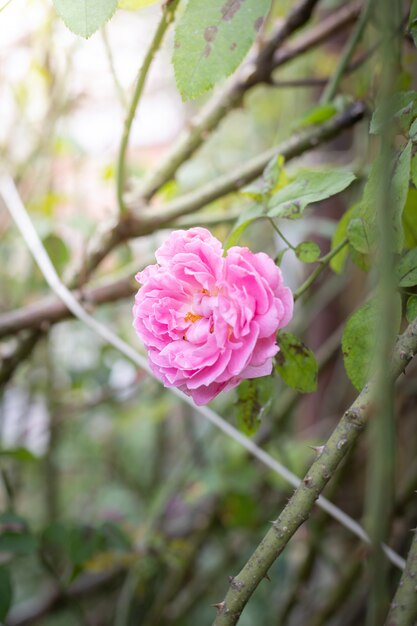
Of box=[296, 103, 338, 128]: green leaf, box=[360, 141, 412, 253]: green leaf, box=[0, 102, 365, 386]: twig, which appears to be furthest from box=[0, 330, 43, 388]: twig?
box=[360, 141, 412, 253]: green leaf

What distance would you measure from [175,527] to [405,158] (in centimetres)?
85

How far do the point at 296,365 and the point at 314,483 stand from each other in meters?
0.10

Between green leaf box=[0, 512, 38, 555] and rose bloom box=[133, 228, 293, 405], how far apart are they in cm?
33

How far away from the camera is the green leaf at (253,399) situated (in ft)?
1.37

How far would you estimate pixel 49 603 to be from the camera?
956mm

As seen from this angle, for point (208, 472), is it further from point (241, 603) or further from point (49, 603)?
point (241, 603)

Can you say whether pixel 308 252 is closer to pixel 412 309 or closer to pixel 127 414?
pixel 412 309

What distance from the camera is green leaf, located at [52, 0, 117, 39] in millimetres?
338

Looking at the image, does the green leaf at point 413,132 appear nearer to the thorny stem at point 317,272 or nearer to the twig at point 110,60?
the thorny stem at point 317,272

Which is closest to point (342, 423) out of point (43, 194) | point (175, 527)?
point (175, 527)

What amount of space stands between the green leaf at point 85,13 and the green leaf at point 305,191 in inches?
5.7

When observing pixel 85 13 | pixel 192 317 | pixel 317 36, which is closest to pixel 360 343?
A: pixel 192 317

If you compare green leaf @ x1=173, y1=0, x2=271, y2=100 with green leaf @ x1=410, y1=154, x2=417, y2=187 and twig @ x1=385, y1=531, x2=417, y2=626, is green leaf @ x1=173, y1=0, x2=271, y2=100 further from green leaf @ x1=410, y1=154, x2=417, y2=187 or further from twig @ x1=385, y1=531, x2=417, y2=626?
twig @ x1=385, y1=531, x2=417, y2=626

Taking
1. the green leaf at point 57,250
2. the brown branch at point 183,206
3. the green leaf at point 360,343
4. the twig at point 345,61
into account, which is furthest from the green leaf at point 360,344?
the green leaf at point 57,250
